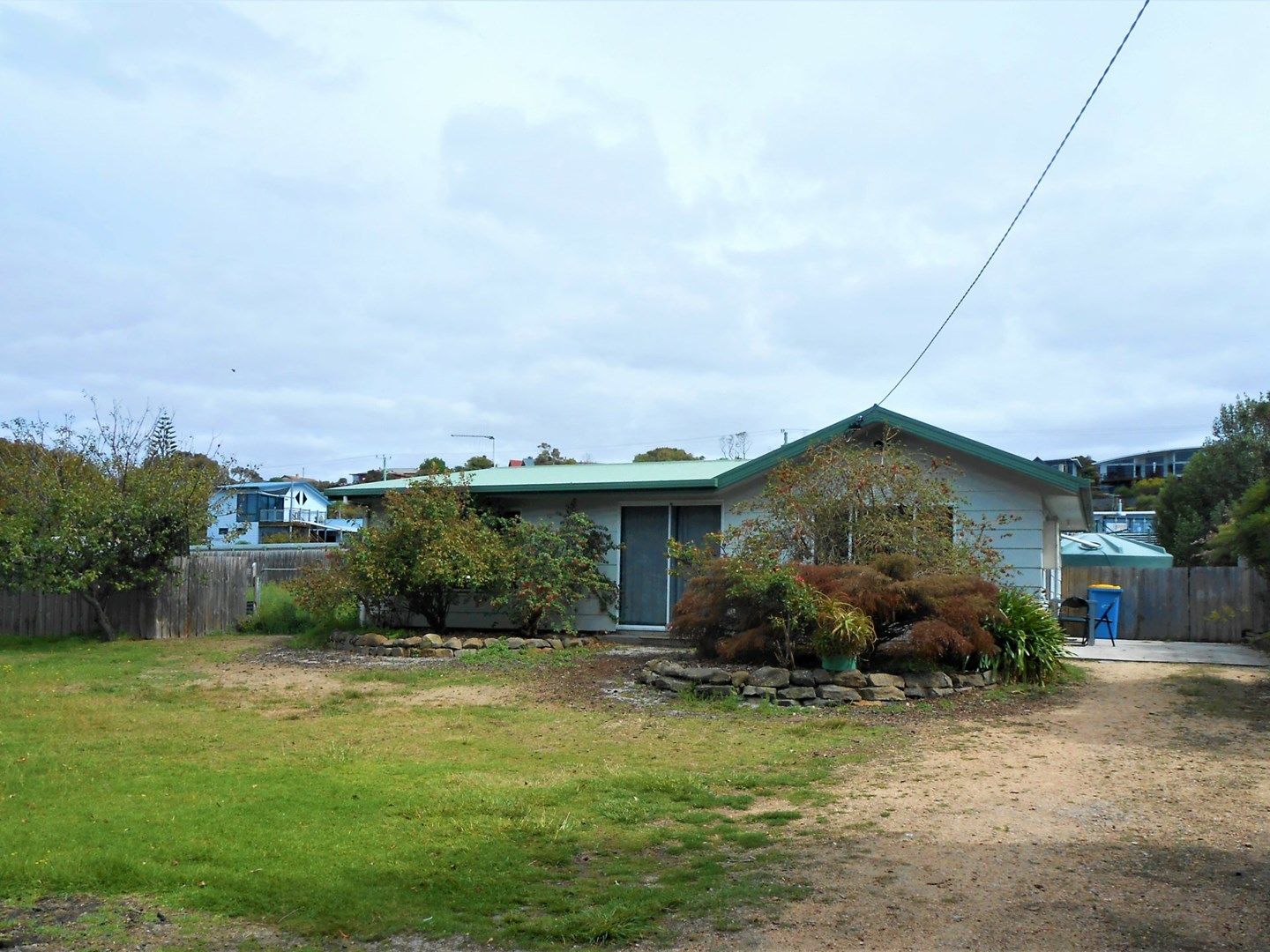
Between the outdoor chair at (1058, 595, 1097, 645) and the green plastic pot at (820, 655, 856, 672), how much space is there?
21.0 feet

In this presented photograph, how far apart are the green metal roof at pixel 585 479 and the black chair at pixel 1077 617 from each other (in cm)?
607

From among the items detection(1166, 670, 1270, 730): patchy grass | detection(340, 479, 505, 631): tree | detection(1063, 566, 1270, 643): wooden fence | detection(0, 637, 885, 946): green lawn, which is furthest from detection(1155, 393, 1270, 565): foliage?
detection(0, 637, 885, 946): green lawn

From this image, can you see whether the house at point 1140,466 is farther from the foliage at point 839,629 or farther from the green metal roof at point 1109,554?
the foliage at point 839,629

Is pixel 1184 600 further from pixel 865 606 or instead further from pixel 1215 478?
pixel 1215 478

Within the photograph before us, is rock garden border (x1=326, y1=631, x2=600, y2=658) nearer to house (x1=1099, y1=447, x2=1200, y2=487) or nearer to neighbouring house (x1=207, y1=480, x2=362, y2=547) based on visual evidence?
neighbouring house (x1=207, y1=480, x2=362, y2=547)

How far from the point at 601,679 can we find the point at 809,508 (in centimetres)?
370

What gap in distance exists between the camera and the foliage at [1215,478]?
34.7 meters

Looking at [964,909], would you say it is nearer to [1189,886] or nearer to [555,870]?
[1189,886]

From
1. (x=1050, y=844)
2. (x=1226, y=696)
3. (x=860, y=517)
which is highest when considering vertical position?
(x=860, y=517)

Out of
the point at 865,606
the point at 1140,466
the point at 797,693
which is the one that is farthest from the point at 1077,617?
the point at 1140,466

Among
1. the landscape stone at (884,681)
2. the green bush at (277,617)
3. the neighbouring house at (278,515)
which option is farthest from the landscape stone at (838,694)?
the neighbouring house at (278,515)

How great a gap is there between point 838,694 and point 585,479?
819 cm

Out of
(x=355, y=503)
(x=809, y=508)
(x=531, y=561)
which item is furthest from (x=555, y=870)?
(x=355, y=503)

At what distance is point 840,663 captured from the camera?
1230 centimetres
